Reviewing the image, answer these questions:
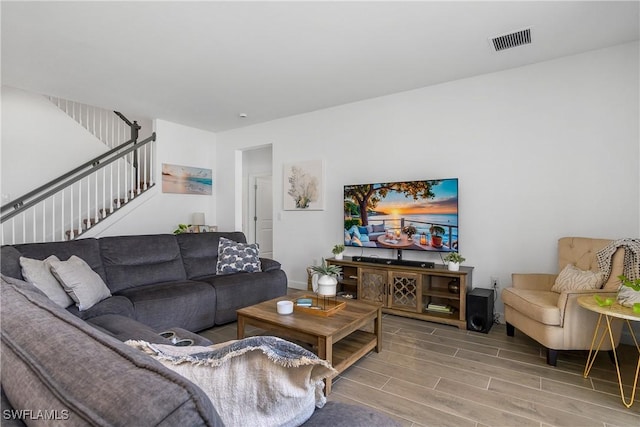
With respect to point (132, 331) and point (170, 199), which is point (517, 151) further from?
point (170, 199)

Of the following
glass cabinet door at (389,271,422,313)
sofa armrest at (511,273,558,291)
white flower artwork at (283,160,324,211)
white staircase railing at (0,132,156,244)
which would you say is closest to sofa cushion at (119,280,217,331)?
glass cabinet door at (389,271,422,313)

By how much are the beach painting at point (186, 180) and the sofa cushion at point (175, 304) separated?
263cm

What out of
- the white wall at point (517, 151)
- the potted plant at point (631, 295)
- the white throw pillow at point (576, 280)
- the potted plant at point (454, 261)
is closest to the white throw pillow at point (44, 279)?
the white wall at point (517, 151)

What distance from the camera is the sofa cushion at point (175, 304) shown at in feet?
8.90

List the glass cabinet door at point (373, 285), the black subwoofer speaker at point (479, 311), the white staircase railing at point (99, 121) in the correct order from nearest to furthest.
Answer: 1. the black subwoofer speaker at point (479, 311)
2. the glass cabinet door at point (373, 285)
3. the white staircase railing at point (99, 121)

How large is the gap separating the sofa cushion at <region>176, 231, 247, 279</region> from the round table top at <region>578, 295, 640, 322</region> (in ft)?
11.2

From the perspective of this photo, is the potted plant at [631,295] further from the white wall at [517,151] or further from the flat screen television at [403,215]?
the flat screen television at [403,215]

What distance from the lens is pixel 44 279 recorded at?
227cm

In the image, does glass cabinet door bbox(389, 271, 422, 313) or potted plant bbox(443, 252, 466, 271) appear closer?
potted plant bbox(443, 252, 466, 271)

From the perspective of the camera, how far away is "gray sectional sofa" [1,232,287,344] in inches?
97.9

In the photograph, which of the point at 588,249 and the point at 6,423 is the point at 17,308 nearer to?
the point at 6,423

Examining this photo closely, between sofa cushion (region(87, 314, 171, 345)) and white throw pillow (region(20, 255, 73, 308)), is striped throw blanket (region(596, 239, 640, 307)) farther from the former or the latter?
white throw pillow (region(20, 255, 73, 308))

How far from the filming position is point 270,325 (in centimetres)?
233

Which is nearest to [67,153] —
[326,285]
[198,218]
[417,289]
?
[198,218]
